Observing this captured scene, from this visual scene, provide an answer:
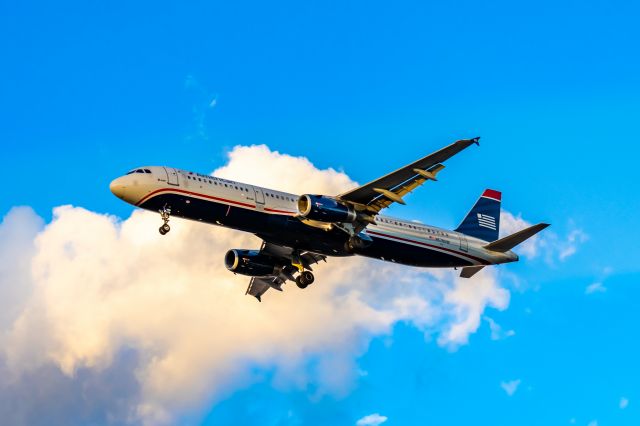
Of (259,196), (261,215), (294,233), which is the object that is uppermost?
(259,196)

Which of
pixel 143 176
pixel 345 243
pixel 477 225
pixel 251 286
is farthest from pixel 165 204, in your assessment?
pixel 477 225

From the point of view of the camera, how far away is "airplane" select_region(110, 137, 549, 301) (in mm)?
67062

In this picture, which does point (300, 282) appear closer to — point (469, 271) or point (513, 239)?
point (469, 271)

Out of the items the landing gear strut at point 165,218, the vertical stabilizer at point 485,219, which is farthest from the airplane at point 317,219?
the vertical stabilizer at point 485,219

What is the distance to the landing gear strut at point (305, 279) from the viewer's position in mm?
76188

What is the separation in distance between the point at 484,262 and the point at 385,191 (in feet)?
42.2

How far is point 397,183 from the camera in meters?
68.3

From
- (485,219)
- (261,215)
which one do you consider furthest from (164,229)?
(485,219)

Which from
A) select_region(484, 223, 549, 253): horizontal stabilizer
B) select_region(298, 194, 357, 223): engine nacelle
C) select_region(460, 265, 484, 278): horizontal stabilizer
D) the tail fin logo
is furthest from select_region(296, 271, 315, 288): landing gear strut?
the tail fin logo

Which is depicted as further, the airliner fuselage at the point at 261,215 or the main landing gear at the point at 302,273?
the main landing gear at the point at 302,273

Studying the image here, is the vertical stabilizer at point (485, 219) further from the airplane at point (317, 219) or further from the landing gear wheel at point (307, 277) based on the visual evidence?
the landing gear wheel at point (307, 277)

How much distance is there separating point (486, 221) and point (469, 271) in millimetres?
5994

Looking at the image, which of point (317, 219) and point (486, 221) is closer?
point (317, 219)

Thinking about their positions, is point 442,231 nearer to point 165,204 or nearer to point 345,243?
point 345,243
